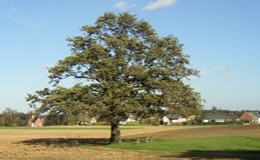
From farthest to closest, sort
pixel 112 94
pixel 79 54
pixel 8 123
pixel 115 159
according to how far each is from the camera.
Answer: pixel 8 123 → pixel 79 54 → pixel 112 94 → pixel 115 159

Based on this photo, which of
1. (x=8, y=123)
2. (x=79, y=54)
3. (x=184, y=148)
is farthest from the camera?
(x=8, y=123)

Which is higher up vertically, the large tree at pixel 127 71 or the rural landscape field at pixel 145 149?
the large tree at pixel 127 71

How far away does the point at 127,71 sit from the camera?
4044 centimetres

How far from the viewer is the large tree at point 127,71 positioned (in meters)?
39.9

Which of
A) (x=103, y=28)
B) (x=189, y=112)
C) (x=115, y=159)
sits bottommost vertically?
(x=115, y=159)

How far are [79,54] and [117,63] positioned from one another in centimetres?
466

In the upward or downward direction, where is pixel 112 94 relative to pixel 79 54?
downward

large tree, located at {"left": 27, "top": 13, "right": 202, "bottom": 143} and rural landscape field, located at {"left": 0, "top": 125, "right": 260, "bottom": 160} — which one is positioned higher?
large tree, located at {"left": 27, "top": 13, "right": 202, "bottom": 143}

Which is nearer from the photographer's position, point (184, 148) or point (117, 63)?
point (184, 148)

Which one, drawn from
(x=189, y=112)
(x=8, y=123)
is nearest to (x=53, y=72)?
(x=189, y=112)

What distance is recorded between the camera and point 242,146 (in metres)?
37.8

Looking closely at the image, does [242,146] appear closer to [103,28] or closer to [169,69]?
[169,69]

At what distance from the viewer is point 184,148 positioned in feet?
119

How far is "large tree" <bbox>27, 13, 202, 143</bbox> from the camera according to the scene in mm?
39875
